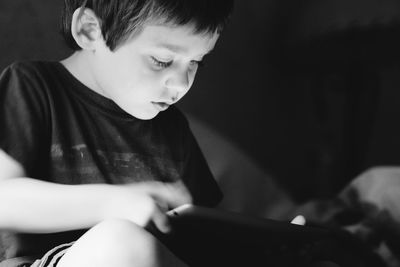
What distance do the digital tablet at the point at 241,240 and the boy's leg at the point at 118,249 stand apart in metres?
0.06

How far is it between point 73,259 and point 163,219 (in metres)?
0.09

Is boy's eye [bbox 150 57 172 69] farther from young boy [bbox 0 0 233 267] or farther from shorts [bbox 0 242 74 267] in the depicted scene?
shorts [bbox 0 242 74 267]

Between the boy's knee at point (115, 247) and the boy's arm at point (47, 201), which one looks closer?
the boy's knee at point (115, 247)

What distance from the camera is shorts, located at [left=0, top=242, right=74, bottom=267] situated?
533mm

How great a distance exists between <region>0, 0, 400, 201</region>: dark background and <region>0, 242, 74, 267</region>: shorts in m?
0.34

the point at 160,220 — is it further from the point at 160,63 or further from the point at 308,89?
the point at 308,89

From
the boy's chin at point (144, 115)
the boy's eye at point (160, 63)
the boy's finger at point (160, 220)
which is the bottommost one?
the boy's finger at point (160, 220)

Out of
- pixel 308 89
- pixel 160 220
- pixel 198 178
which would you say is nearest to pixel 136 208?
pixel 160 220

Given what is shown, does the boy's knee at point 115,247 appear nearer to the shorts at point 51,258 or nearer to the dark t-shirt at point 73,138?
the shorts at point 51,258

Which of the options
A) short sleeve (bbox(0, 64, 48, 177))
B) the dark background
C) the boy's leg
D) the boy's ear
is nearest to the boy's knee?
the boy's leg

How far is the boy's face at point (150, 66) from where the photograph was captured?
2.16 ft

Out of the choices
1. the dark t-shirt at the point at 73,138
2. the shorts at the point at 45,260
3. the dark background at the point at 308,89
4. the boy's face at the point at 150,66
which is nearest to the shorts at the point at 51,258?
the shorts at the point at 45,260

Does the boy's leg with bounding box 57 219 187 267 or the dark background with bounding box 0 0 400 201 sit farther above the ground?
the dark background with bounding box 0 0 400 201

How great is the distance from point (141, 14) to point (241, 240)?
0.28 meters
